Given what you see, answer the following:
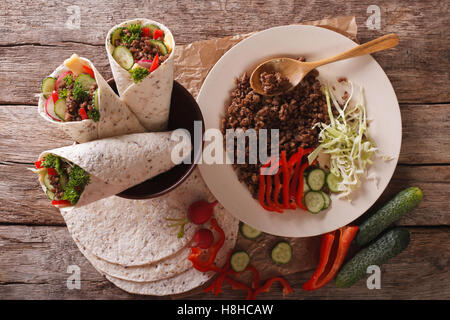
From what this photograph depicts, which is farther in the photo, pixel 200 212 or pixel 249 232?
pixel 249 232

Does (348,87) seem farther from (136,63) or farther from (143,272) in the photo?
(143,272)

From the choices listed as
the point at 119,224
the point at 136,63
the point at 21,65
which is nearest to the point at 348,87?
the point at 136,63

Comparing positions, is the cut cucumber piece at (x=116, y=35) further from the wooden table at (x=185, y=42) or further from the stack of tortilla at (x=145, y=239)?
the stack of tortilla at (x=145, y=239)

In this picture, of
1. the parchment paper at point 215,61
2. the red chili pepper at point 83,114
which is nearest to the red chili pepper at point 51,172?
the red chili pepper at point 83,114

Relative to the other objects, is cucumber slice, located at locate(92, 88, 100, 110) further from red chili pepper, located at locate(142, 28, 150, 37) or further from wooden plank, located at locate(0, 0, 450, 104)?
wooden plank, located at locate(0, 0, 450, 104)

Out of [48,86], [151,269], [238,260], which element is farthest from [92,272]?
[48,86]

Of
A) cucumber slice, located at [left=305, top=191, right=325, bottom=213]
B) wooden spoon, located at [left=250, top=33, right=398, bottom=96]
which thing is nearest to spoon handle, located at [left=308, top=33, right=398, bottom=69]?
wooden spoon, located at [left=250, top=33, right=398, bottom=96]

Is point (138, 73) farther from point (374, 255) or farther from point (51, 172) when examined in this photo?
point (374, 255)
